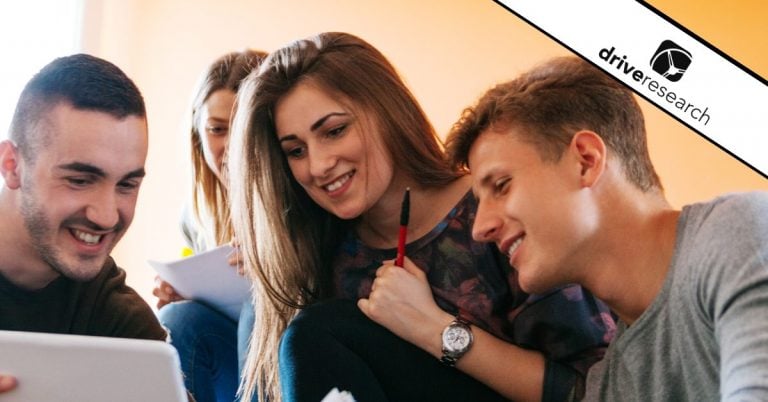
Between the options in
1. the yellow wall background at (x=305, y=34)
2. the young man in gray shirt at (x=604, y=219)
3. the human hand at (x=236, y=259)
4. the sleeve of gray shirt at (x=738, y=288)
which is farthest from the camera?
the yellow wall background at (x=305, y=34)

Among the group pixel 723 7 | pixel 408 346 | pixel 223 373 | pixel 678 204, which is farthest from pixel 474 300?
pixel 723 7

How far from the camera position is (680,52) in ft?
3.92

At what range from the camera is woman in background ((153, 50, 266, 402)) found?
1440 millimetres

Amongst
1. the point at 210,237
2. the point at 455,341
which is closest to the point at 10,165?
the point at 455,341

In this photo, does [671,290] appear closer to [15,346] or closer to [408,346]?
[408,346]

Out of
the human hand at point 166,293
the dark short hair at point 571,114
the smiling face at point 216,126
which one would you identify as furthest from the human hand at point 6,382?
the smiling face at point 216,126

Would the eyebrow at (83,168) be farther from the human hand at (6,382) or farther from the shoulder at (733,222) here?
the shoulder at (733,222)

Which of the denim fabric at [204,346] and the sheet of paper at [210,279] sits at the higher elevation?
the sheet of paper at [210,279]

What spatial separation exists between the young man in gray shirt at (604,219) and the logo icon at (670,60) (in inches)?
9.6

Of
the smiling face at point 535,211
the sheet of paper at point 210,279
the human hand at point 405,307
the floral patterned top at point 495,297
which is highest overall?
the smiling face at point 535,211

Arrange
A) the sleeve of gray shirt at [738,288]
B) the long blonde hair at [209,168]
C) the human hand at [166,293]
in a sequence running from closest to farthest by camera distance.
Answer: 1. the sleeve of gray shirt at [738,288]
2. the human hand at [166,293]
3. the long blonde hair at [209,168]

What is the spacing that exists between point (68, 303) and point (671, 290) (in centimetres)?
63

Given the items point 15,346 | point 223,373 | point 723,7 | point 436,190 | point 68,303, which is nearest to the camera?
point 15,346

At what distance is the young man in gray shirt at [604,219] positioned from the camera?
2.61ft
